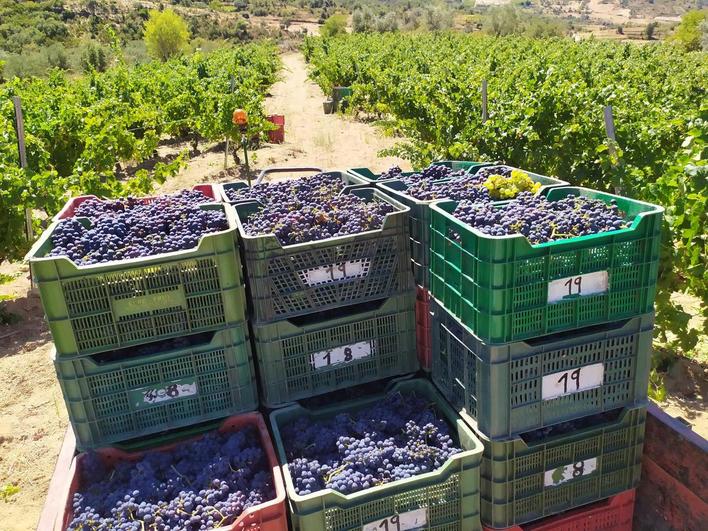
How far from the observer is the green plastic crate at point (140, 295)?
109 inches

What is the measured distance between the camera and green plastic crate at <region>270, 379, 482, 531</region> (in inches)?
103

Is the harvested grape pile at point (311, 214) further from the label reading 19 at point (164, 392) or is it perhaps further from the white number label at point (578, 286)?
the white number label at point (578, 286)

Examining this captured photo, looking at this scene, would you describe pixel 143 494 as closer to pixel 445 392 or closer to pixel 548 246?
pixel 445 392

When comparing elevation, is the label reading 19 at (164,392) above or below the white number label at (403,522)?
above

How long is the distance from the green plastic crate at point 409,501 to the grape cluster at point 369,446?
0.07 m

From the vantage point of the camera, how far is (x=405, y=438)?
10.2 ft

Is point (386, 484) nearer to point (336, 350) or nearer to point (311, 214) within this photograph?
point (336, 350)

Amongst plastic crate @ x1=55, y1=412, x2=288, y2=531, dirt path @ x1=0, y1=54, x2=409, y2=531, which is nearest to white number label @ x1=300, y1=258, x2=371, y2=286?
plastic crate @ x1=55, y1=412, x2=288, y2=531

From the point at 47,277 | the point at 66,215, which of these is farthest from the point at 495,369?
the point at 66,215

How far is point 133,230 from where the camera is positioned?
3338 millimetres

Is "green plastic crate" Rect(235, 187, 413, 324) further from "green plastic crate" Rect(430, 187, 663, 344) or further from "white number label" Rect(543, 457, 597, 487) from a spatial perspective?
"white number label" Rect(543, 457, 597, 487)

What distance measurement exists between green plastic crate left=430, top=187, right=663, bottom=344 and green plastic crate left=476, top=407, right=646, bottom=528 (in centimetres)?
59

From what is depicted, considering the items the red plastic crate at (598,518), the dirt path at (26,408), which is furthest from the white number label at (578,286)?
the dirt path at (26,408)

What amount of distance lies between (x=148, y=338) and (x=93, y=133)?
8.82 metres
